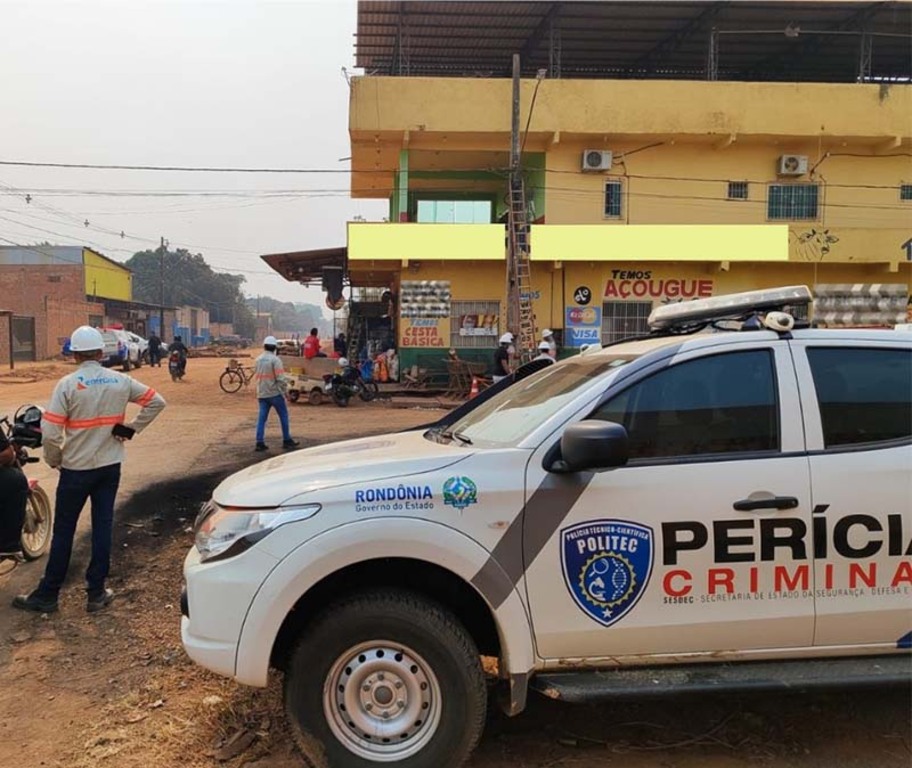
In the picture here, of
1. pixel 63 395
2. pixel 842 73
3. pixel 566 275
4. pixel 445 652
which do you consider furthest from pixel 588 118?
pixel 445 652

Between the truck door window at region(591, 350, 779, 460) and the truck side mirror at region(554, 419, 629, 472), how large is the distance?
20cm

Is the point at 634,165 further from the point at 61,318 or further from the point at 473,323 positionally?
the point at 61,318

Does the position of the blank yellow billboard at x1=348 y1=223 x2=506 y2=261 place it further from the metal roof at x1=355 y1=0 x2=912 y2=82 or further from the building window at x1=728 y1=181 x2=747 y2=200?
the building window at x1=728 y1=181 x2=747 y2=200

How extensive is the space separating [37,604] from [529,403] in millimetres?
3548

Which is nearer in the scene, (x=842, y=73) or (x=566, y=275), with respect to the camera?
(x=566, y=275)

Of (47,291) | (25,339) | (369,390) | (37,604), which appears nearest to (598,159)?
(369,390)

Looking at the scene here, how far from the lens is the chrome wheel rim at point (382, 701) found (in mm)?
2736

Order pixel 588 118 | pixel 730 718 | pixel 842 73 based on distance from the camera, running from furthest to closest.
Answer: pixel 842 73
pixel 588 118
pixel 730 718

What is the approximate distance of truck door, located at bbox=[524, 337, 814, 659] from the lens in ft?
8.98

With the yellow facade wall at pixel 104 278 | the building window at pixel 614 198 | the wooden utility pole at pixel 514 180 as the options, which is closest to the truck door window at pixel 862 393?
the wooden utility pole at pixel 514 180

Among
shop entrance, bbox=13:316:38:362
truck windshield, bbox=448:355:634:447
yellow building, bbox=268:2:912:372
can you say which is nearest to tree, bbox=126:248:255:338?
shop entrance, bbox=13:316:38:362

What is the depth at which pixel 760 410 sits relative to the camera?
295 cm

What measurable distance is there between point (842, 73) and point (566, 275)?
556 inches

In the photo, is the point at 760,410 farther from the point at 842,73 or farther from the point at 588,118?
the point at 842,73
